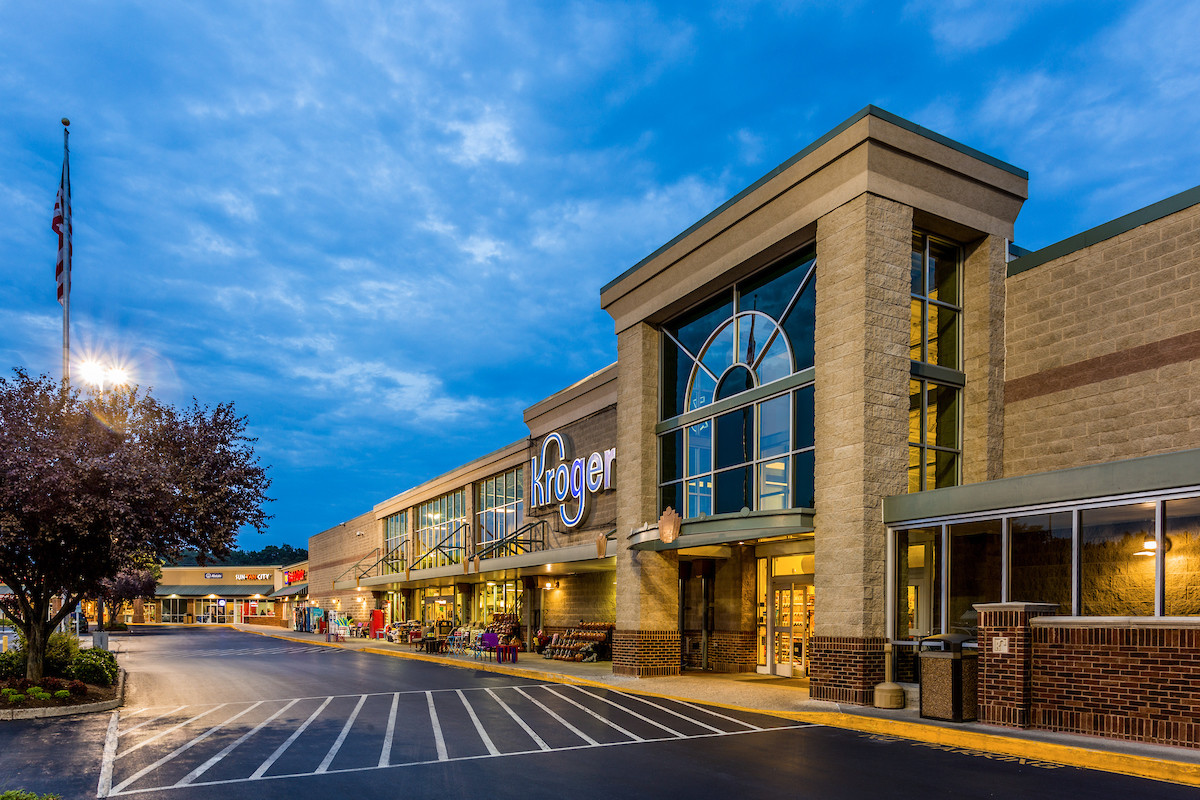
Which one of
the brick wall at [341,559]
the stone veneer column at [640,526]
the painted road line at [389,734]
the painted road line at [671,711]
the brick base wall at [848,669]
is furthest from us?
the brick wall at [341,559]

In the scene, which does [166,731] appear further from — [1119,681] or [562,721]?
[1119,681]

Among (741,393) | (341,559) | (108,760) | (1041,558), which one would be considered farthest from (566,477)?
(341,559)

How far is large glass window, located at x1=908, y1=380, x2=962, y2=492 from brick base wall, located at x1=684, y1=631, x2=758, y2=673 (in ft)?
25.0

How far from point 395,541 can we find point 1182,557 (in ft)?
162

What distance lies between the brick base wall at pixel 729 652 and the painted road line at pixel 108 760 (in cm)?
1426

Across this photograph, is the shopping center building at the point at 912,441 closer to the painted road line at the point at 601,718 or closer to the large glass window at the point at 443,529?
the painted road line at the point at 601,718

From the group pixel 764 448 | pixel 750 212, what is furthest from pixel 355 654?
pixel 750 212

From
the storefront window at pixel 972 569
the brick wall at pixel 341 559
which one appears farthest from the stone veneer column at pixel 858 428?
the brick wall at pixel 341 559

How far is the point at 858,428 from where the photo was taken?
1580 cm

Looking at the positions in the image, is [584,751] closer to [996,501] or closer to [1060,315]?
[996,501]

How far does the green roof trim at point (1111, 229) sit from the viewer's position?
579 inches

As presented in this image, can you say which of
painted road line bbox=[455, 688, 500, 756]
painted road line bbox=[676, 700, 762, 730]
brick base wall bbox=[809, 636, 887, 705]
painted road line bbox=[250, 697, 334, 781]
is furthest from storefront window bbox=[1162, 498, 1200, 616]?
painted road line bbox=[250, 697, 334, 781]

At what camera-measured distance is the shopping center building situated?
12289 millimetres

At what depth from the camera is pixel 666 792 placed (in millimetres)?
8859
